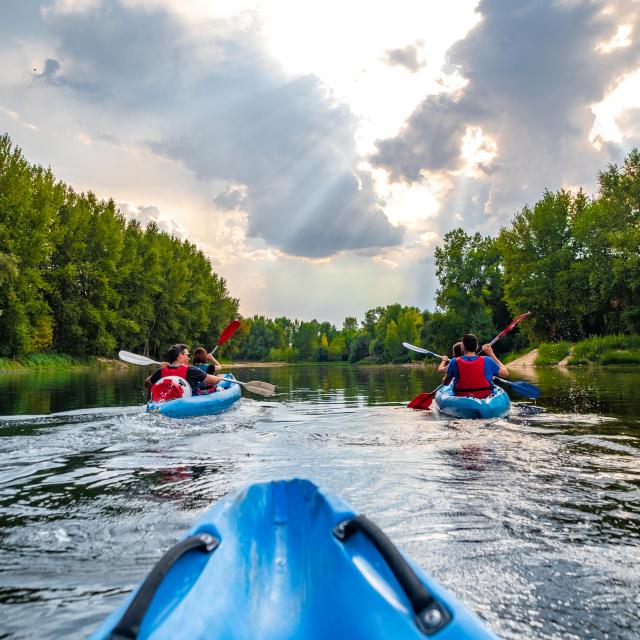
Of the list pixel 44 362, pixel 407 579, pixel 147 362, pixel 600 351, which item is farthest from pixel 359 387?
pixel 44 362

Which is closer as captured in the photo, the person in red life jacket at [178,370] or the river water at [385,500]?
the river water at [385,500]

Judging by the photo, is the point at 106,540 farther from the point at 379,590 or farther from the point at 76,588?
the point at 379,590

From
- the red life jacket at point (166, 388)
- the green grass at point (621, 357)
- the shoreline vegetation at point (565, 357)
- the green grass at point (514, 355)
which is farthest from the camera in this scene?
the green grass at point (514, 355)

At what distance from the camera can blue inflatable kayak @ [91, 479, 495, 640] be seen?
1359 mm

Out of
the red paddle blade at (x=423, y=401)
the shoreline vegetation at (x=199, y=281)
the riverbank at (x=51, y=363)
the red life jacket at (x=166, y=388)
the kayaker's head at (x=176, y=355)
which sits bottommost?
the red paddle blade at (x=423, y=401)

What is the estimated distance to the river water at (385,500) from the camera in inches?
94.6

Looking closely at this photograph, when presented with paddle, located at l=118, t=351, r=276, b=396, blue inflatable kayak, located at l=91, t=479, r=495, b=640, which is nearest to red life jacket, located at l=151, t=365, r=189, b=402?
paddle, located at l=118, t=351, r=276, b=396

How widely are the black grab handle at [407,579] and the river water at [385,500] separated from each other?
94 centimetres

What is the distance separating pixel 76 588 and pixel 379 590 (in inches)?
70.1

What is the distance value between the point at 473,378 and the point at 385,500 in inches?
225

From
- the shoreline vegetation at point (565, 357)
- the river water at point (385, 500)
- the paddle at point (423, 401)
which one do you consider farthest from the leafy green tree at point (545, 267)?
the river water at point (385, 500)

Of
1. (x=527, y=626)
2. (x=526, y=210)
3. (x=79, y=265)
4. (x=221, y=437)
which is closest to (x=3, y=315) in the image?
(x=79, y=265)

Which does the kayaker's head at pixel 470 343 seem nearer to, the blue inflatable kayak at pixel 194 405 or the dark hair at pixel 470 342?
the dark hair at pixel 470 342

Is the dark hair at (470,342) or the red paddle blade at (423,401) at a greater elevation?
the dark hair at (470,342)
